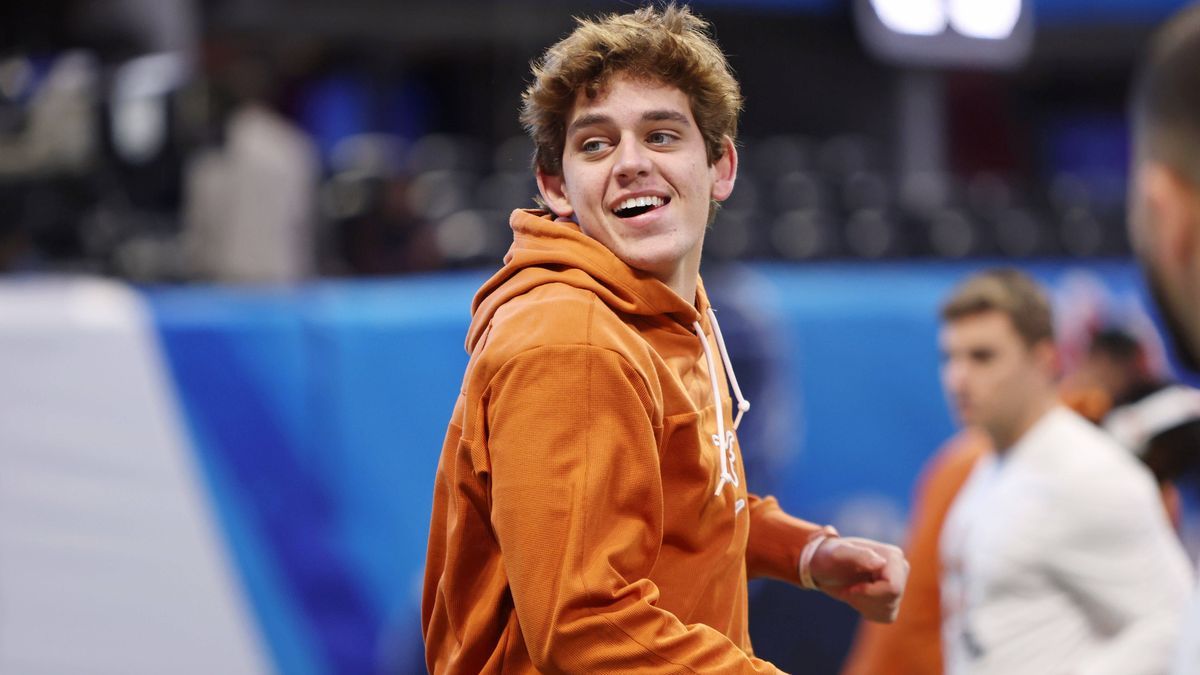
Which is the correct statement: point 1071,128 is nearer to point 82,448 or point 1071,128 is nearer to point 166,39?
point 166,39

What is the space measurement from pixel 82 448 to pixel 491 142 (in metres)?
8.36

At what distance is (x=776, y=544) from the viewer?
2.60 m

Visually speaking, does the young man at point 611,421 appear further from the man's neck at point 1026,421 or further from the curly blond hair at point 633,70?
the man's neck at point 1026,421

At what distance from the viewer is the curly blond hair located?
227 cm

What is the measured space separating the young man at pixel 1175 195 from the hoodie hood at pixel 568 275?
2.65 feet

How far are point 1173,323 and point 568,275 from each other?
0.89 m

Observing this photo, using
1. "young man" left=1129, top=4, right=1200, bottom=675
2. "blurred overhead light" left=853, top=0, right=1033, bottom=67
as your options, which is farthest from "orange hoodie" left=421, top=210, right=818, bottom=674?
"blurred overhead light" left=853, top=0, right=1033, bottom=67

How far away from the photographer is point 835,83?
15570 millimetres

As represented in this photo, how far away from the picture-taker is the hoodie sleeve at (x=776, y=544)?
258cm

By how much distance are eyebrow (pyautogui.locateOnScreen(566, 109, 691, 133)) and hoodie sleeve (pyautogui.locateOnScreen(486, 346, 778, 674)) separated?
0.40 metres

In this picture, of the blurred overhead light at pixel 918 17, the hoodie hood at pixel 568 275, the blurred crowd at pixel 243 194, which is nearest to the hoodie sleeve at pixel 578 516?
the hoodie hood at pixel 568 275

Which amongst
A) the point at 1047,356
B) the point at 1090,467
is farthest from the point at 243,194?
the point at 1090,467

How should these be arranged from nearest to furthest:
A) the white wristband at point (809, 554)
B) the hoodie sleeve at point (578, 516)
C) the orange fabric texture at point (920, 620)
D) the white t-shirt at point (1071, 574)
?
the hoodie sleeve at point (578, 516) < the white wristband at point (809, 554) < the white t-shirt at point (1071, 574) < the orange fabric texture at point (920, 620)

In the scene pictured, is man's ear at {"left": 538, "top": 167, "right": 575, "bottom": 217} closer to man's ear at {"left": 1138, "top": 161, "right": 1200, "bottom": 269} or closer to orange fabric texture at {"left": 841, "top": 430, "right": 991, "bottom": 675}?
man's ear at {"left": 1138, "top": 161, "right": 1200, "bottom": 269}
